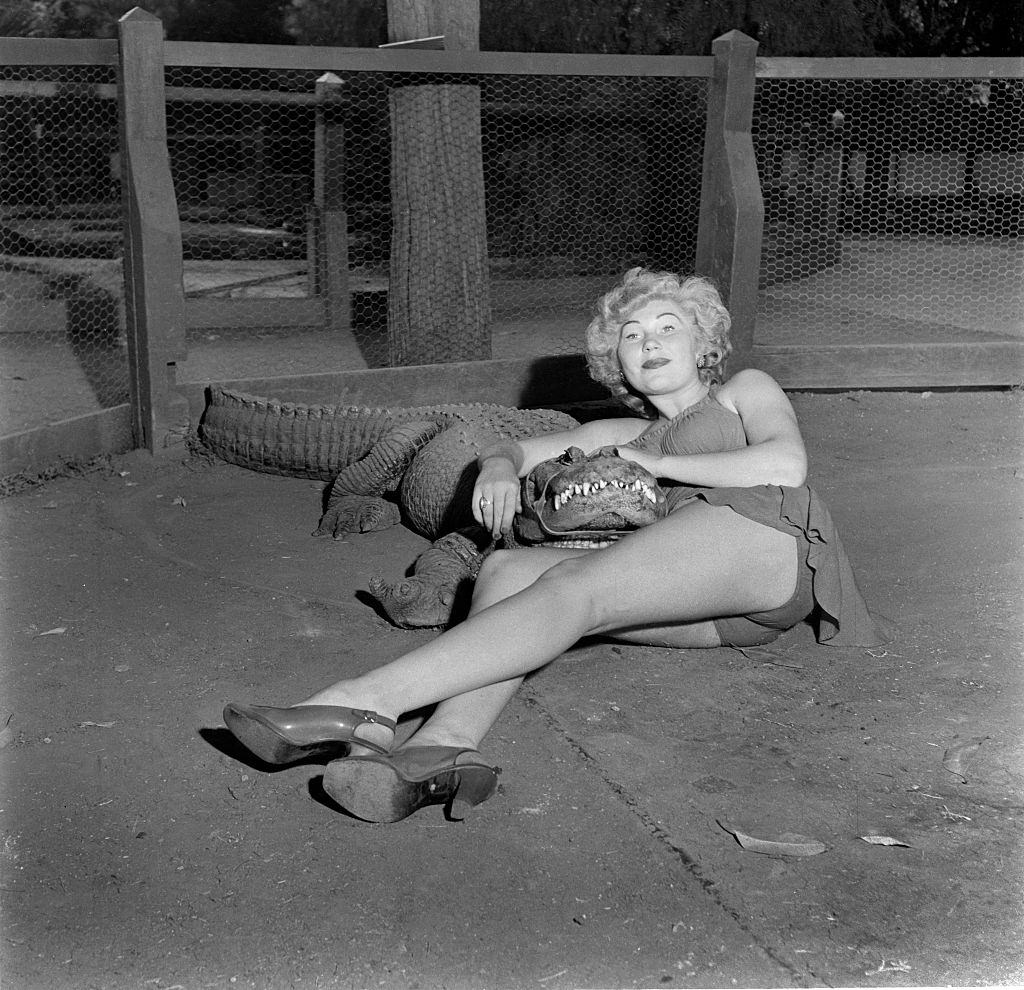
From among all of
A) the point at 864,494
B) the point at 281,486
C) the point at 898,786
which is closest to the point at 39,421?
the point at 281,486

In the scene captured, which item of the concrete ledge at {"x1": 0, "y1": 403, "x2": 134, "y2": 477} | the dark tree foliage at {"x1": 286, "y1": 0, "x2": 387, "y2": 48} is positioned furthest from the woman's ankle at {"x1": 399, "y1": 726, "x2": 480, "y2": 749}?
the dark tree foliage at {"x1": 286, "y1": 0, "x2": 387, "y2": 48}

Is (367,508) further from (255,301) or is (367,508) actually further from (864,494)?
(255,301)

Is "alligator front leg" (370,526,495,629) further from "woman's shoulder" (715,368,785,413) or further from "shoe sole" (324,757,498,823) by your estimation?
"shoe sole" (324,757,498,823)

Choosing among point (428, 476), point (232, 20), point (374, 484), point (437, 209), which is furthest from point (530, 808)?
point (232, 20)

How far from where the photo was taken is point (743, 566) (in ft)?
9.54

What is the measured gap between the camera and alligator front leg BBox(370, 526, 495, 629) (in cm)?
353

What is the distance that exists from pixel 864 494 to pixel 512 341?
3.48 metres

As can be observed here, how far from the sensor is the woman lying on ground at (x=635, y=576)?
242 centimetres

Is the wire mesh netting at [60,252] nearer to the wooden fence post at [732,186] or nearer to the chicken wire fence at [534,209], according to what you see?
the chicken wire fence at [534,209]

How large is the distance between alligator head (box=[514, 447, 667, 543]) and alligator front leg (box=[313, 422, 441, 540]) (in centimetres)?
166

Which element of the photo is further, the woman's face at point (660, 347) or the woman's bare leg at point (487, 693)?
the woman's face at point (660, 347)

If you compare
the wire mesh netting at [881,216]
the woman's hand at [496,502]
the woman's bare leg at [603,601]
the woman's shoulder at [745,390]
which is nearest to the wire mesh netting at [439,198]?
the wire mesh netting at [881,216]

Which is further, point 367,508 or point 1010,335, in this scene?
point 1010,335

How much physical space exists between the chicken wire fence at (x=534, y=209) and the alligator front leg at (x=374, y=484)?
232 cm
